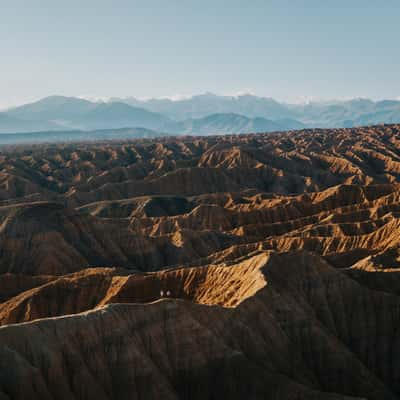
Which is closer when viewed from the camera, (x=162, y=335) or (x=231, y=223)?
(x=162, y=335)

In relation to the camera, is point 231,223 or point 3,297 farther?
point 231,223

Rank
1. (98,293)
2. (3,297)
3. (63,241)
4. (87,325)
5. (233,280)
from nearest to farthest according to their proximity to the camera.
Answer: (87,325), (233,280), (98,293), (3,297), (63,241)

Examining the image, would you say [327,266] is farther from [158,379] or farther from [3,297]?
[3,297]

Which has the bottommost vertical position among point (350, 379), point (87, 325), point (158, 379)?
point (350, 379)

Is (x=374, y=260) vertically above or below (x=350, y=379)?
above

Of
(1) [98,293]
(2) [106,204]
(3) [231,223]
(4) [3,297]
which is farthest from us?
(2) [106,204]

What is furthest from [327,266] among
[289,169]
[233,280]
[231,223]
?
[289,169]

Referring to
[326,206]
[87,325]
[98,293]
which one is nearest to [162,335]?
[87,325]

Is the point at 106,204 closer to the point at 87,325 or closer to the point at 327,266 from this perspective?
the point at 327,266

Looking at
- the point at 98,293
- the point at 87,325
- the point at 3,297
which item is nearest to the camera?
the point at 87,325
